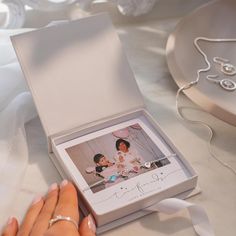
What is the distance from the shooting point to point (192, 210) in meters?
0.62

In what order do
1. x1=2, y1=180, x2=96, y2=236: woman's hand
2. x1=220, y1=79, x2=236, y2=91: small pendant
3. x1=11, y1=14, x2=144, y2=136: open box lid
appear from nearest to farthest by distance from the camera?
x1=2, y1=180, x2=96, y2=236: woman's hand
x1=11, y1=14, x2=144, y2=136: open box lid
x1=220, y1=79, x2=236, y2=91: small pendant

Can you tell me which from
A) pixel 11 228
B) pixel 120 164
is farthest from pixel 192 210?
pixel 11 228

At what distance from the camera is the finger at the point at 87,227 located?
23.2 inches

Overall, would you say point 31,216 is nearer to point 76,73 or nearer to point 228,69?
point 76,73

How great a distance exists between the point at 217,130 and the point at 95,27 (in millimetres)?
244

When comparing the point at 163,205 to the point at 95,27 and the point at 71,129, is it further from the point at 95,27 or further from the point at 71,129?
the point at 95,27

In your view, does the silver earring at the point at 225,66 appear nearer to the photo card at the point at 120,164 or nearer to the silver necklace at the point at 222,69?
the silver necklace at the point at 222,69

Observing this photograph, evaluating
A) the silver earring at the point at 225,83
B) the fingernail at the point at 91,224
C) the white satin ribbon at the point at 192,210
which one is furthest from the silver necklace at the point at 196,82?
the fingernail at the point at 91,224

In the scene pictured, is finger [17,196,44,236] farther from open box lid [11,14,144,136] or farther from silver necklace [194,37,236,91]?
silver necklace [194,37,236,91]

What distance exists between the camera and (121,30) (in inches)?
38.6

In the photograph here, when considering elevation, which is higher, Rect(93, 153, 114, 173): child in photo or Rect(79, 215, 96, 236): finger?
Rect(93, 153, 114, 173): child in photo

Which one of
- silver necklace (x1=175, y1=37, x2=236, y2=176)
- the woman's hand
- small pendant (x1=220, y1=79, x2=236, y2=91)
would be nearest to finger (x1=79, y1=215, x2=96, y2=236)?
the woman's hand

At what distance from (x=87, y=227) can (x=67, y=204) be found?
41 millimetres

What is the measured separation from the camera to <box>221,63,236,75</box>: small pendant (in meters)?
0.82
